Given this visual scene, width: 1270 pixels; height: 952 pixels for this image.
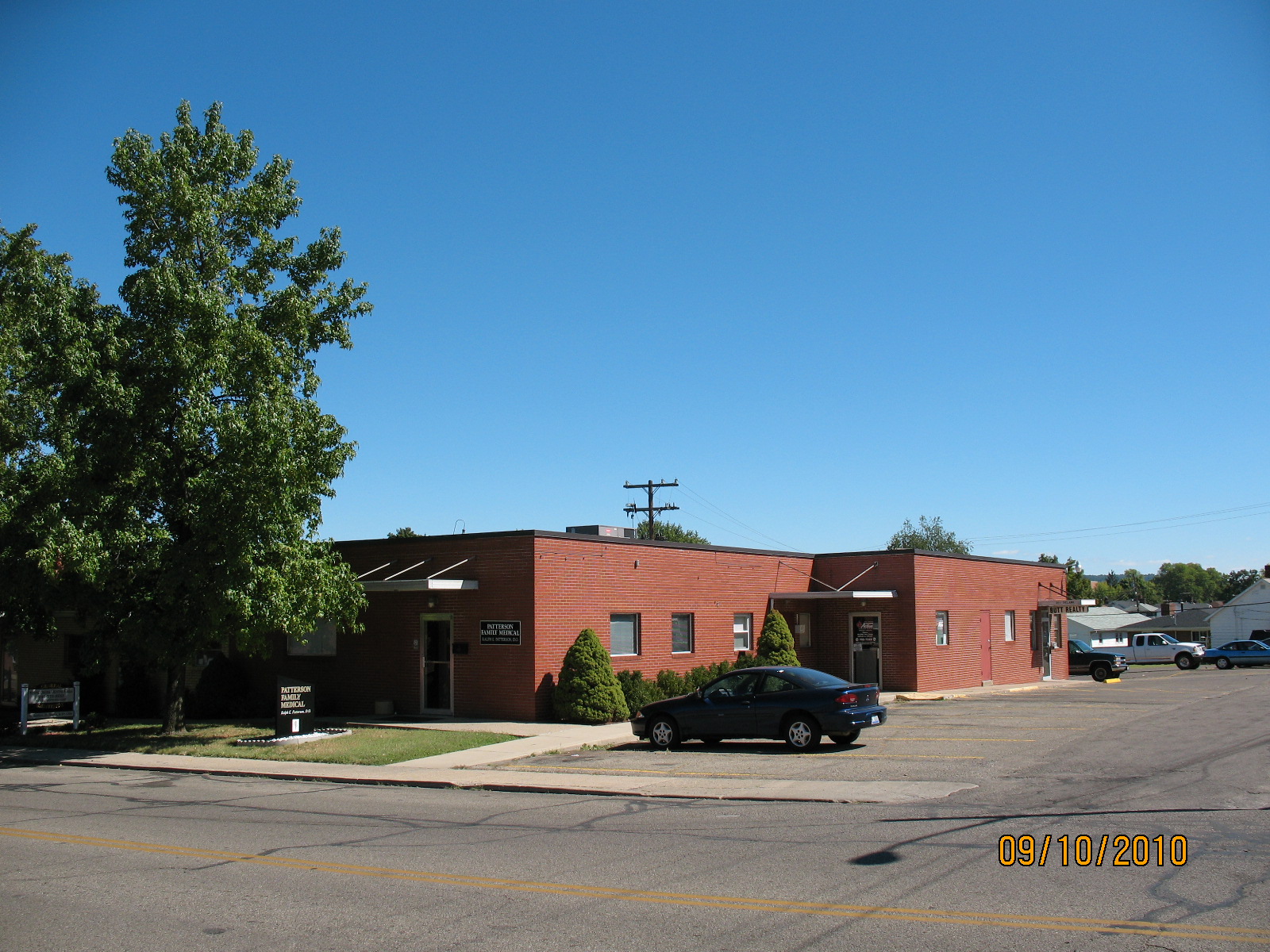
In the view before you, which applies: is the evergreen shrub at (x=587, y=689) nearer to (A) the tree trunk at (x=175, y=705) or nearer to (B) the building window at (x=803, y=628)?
(A) the tree trunk at (x=175, y=705)

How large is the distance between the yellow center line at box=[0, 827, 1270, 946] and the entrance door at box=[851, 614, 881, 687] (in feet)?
78.0

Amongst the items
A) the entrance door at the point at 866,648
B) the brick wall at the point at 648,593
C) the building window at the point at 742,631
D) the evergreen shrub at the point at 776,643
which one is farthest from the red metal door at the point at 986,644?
the building window at the point at 742,631

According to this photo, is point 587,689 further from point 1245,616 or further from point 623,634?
point 1245,616

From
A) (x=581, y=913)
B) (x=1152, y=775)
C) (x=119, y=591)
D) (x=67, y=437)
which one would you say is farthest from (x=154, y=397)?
(x=1152, y=775)

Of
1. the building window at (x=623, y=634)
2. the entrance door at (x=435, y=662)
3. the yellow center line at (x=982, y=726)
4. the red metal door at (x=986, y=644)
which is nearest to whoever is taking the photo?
the yellow center line at (x=982, y=726)

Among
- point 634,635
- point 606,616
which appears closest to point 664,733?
point 606,616

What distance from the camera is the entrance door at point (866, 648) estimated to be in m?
31.2

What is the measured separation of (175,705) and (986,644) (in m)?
24.6

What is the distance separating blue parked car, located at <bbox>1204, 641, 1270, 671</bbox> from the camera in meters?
52.5

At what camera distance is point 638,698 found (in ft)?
78.1

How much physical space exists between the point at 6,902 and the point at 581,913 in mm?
4554

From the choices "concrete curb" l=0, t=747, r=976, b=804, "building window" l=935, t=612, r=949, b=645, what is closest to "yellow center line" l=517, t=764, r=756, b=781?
"concrete curb" l=0, t=747, r=976, b=804

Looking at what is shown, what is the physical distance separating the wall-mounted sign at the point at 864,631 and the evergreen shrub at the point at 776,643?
324 cm

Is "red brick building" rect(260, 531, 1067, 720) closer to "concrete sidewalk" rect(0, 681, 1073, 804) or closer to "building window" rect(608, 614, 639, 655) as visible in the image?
"building window" rect(608, 614, 639, 655)
